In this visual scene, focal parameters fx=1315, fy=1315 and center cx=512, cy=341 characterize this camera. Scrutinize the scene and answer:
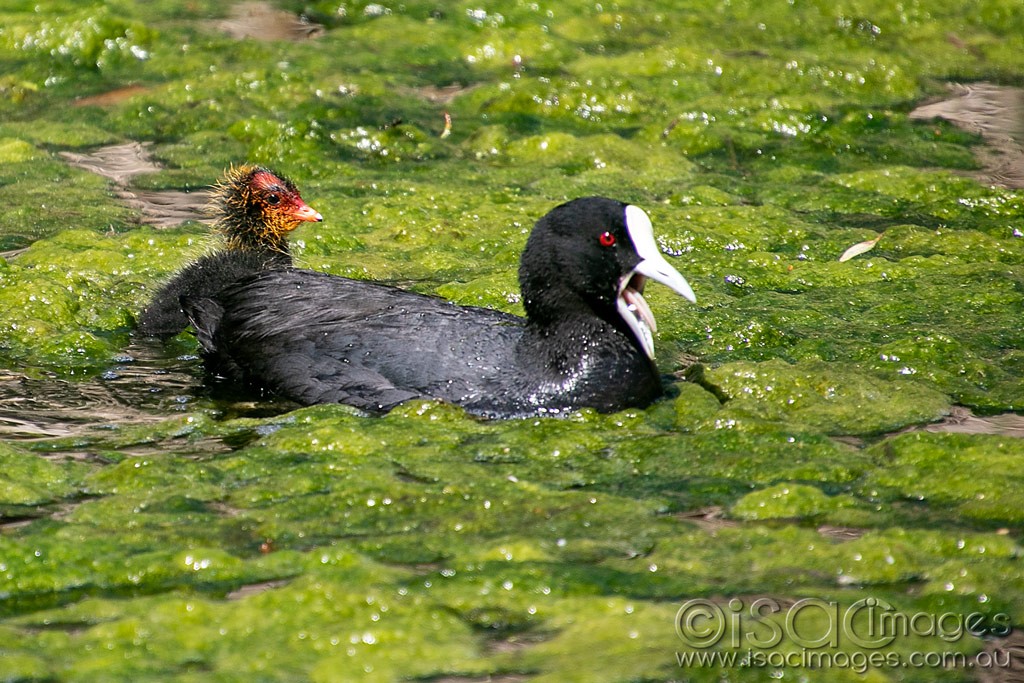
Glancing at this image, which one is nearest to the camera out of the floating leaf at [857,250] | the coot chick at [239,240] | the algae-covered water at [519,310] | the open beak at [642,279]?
the algae-covered water at [519,310]

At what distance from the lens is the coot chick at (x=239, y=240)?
6406mm

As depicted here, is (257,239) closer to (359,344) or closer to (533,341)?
(359,344)

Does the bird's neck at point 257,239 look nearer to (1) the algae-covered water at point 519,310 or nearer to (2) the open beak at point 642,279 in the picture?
(1) the algae-covered water at point 519,310

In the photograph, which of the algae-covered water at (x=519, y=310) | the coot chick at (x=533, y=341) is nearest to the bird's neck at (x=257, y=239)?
the algae-covered water at (x=519, y=310)

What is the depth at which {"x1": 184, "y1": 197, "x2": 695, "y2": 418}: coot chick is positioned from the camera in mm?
5422

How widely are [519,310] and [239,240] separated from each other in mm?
1497

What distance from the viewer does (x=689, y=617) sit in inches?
153

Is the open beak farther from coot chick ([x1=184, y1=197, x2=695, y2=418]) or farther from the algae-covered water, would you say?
the algae-covered water

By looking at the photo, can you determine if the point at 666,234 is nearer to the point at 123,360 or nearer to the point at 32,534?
the point at 123,360

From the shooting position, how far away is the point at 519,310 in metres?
6.79

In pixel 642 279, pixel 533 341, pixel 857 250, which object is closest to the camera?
pixel 533 341

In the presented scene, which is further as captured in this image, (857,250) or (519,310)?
(857,250)

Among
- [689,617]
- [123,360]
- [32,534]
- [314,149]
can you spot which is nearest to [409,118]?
[314,149]

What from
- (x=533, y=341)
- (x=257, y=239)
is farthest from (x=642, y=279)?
(x=257, y=239)
